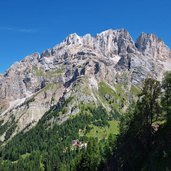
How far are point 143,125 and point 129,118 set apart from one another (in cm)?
1891

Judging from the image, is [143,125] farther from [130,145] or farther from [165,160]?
[165,160]

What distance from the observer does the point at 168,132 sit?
77562mm

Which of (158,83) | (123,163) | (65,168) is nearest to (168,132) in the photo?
(158,83)

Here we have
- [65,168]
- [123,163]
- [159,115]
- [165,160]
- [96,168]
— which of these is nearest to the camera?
[165,160]

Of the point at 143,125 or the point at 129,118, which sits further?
the point at 129,118

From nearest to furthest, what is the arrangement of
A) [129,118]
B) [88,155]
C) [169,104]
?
[169,104] < [129,118] < [88,155]

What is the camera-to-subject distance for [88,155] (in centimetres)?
12406

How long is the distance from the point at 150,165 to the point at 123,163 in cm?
1747

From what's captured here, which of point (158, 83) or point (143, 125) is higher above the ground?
point (158, 83)

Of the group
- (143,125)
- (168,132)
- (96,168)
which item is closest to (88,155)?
(96,168)

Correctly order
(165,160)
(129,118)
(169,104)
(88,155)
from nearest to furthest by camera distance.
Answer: (165,160)
(169,104)
(129,118)
(88,155)

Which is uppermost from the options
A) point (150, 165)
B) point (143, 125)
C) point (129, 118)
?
point (129, 118)

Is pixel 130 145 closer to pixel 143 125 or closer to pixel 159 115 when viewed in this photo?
pixel 143 125

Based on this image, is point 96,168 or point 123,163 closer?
point 123,163
